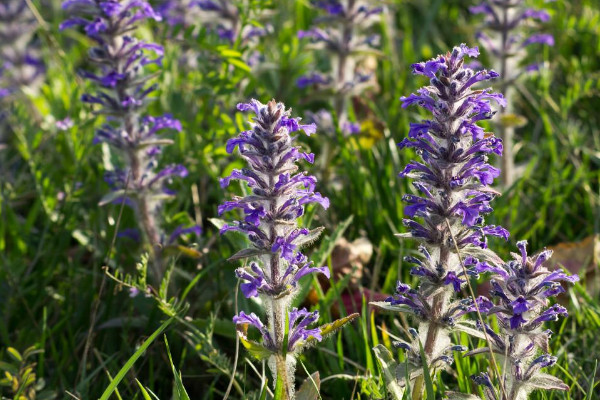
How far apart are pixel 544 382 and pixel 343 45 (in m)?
3.73

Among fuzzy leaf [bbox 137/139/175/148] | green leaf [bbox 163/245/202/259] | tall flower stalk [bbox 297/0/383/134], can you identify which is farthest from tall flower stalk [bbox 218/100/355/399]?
tall flower stalk [bbox 297/0/383/134]

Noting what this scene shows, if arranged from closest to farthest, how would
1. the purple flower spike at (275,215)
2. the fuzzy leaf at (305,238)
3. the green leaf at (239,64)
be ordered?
1. the purple flower spike at (275,215)
2. the fuzzy leaf at (305,238)
3. the green leaf at (239,64)

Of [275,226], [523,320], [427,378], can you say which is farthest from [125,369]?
[523,320]

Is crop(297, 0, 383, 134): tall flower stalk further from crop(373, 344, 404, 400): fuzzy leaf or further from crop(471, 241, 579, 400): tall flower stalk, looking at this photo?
crop(471, 241, 579, 400): tall flower stalk

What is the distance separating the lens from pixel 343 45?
19.5ft

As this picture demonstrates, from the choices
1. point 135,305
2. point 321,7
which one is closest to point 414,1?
point 321,7

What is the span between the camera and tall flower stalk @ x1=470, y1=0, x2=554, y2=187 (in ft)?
18.5

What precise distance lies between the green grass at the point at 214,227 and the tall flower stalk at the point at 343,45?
0.26m

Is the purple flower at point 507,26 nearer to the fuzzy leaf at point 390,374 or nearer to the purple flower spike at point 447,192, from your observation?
the purple flower spike at point 447,192

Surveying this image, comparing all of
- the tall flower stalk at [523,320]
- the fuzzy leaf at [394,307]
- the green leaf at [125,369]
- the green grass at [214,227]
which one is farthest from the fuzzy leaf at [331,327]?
the green leaf at [125,369]

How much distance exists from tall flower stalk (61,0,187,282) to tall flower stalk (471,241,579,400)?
2.16 meters

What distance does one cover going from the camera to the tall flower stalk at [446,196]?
9.59ft

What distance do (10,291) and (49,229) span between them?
0.68 m

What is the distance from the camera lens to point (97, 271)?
4746 mm
